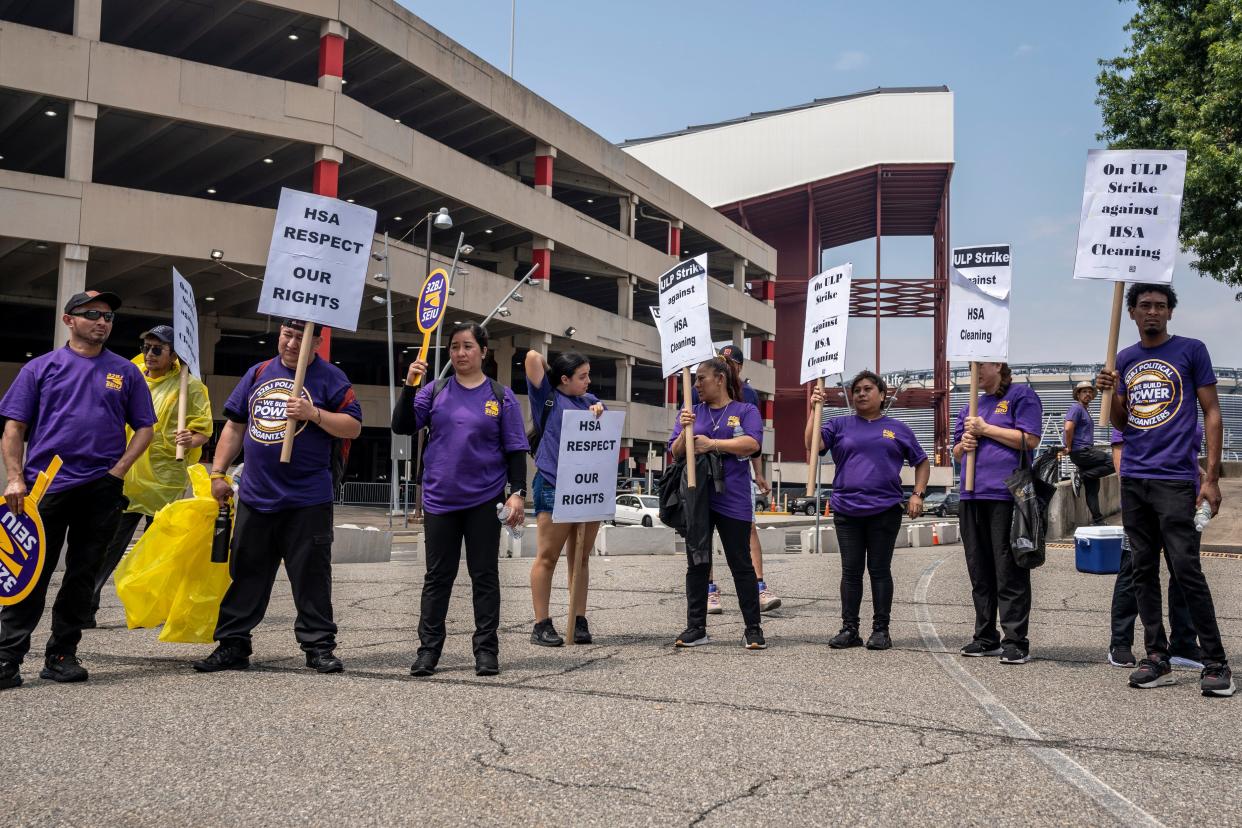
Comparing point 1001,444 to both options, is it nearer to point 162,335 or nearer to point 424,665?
point 424,665

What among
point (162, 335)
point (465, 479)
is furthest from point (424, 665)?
point (162, 335)

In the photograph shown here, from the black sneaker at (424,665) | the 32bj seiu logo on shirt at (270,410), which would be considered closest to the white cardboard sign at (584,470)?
the black sneaker at (424,665)

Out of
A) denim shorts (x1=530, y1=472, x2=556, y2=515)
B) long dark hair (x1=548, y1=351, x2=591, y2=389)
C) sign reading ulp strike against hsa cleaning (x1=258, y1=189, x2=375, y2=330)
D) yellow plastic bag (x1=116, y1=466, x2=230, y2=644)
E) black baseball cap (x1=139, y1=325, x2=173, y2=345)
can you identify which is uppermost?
sign reading ulp strike against hsa cleaning (x1=258, y1=189, x2=375, y2=330)

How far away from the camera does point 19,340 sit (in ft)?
118

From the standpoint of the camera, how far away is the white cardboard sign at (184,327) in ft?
22.3

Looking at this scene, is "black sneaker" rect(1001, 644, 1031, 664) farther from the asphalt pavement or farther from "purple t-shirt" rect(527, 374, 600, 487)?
"purple t-shirt" rect(527, 374, 600, 487)

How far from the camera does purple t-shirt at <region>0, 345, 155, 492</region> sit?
5148mm

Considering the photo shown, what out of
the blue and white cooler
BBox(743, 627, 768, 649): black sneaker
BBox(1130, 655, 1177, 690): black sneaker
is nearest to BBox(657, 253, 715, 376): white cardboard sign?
BBox(743, 627, 768, 649): black sneaker

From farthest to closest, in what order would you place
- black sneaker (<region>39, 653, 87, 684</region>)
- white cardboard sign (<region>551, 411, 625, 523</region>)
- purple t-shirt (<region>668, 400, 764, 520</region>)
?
1. purple t-shirt (<region>668, 400, 764, 520</region>)
2. white cardboard sign (<region>551, 411, 625, 523</region>)
3. black sneaker (<region>39, 653, 87, 684</region>)

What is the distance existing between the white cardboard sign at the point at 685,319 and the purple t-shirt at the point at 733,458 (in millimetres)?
397

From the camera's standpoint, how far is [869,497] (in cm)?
670

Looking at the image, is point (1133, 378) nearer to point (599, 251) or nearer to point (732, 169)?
point (599, 251)

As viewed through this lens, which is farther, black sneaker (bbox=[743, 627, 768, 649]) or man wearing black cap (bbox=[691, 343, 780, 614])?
man wearing black cap (bbox=[691, 343, 780, 614])

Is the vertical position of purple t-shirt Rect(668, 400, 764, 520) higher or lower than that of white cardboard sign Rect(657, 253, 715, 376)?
lower
